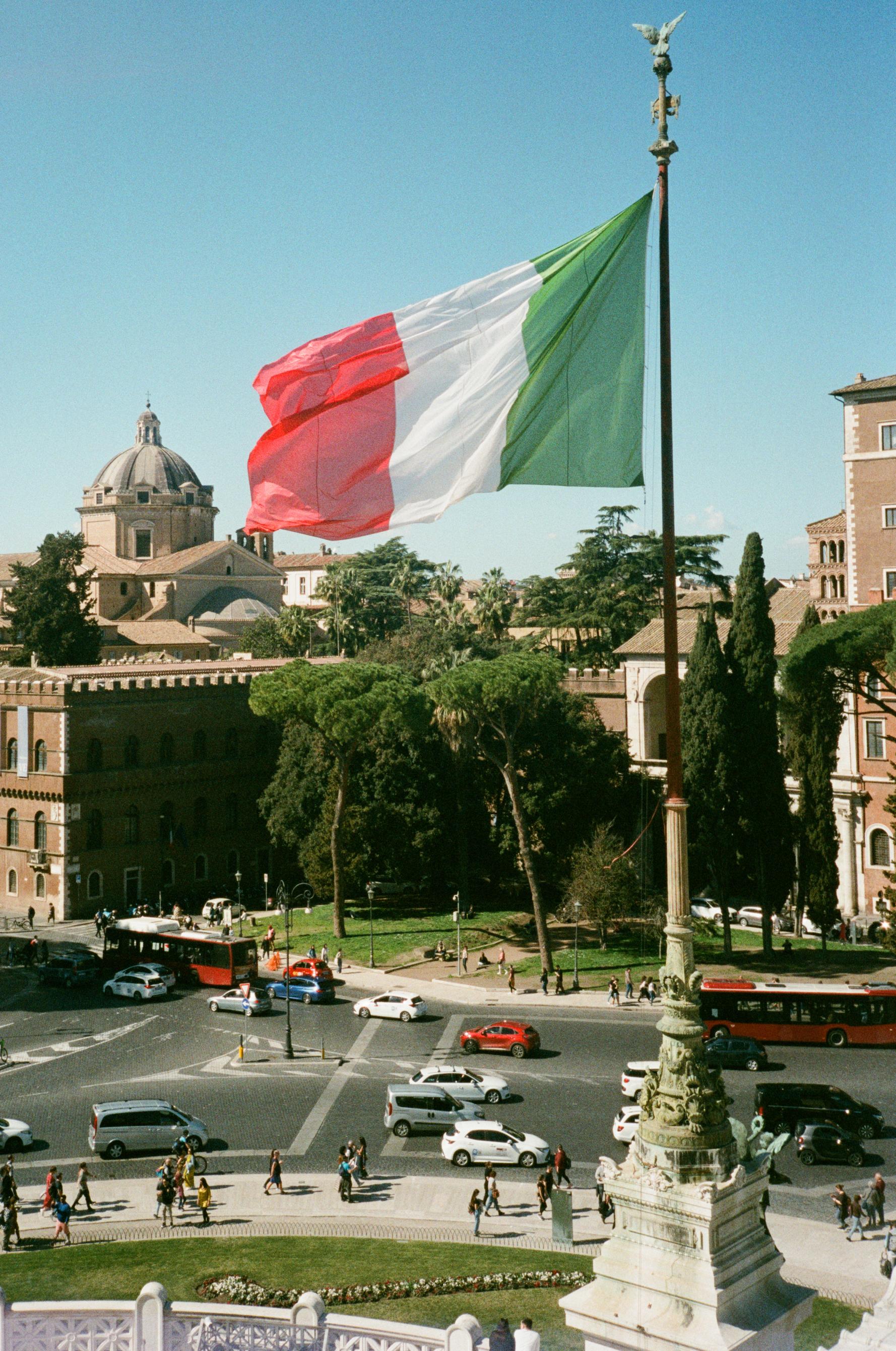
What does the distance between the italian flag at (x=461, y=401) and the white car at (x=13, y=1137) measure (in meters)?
23.7

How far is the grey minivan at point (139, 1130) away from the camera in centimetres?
3081

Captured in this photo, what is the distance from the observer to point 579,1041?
1550 inches

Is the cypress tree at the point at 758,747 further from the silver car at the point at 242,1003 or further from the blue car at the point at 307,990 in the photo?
the silver car at the point at 242,1003

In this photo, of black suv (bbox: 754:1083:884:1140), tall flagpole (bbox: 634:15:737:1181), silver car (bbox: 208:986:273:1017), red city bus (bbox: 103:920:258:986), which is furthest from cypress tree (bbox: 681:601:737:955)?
tall flagpole (bbox: 634:15:737:1181)

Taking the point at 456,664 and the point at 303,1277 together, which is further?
the point at 456,664

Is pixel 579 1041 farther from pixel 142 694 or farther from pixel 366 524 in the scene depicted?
pixel 142 694

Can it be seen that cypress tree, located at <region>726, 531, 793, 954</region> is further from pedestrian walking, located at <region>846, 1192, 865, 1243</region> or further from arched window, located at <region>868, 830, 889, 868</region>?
pedestrian walking, located at <region>846, 1192, 865, 1243</region>

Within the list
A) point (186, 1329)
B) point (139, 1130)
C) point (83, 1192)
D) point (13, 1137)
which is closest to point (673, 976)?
point (186, 1329)

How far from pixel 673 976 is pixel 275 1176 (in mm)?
20322

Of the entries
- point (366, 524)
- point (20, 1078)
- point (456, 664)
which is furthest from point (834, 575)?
point (366, 524)

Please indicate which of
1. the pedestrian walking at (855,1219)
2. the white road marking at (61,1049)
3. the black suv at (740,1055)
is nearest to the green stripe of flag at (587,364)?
the pedestrian walking at (855,1219)

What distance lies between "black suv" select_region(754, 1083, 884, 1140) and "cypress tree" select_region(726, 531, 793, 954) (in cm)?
1788

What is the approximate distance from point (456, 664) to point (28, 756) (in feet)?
71.4

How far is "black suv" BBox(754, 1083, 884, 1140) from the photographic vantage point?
3053 cm
